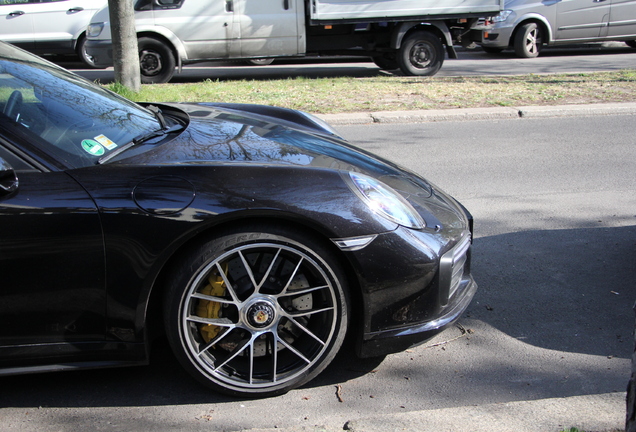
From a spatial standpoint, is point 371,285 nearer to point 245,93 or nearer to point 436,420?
point 436,420

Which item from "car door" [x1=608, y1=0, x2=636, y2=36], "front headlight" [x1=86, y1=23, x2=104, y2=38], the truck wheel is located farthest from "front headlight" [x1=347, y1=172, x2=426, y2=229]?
"car door" [x1=608, y1=0, x2=636, y2=36]

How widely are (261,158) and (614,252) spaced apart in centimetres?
277

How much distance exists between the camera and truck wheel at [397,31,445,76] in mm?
12133

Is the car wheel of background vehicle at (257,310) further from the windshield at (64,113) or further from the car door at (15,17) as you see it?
the car door at (15,17)

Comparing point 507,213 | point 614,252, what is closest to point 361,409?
point 614,252

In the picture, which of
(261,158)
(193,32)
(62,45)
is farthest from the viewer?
(62,45)

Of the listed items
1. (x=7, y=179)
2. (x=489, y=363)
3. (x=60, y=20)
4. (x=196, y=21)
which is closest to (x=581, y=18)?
(x=196, y=21)

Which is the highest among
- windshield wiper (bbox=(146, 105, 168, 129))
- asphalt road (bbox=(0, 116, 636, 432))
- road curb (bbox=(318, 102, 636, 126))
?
windshield wiper (bbox=(146, 105, 168, 129))

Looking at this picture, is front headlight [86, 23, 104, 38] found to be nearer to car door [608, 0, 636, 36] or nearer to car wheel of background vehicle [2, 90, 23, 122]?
car wheel of background vehicle [2, 90, 23, 122]

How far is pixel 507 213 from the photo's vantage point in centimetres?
516

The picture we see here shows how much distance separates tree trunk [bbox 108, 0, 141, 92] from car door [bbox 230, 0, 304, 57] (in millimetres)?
2742

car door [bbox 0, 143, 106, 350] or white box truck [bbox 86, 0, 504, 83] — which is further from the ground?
white box truck [bbox 86, 0, 504, 83]

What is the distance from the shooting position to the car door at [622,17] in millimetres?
14852

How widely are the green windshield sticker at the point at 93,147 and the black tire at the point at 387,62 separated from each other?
35.8 feet
